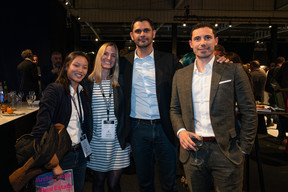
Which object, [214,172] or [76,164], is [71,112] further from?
[214,172]

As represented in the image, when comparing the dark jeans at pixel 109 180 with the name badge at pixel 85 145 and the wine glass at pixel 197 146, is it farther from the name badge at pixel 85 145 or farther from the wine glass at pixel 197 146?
the wine glass at pixel 197 146

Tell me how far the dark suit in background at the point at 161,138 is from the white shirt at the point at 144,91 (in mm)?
42

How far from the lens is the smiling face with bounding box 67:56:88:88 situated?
1.97 m

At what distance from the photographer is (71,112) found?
73.6 inches

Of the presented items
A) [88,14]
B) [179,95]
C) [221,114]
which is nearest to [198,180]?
[221,114]

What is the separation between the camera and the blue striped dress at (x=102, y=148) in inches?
81.0

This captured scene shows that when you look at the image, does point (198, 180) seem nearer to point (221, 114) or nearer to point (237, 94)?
point (221, 114)

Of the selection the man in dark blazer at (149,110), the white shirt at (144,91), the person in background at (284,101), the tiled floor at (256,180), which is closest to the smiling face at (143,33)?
the man in dark blazer at (149,110)

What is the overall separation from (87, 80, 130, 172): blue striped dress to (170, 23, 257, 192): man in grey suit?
61 centimetres

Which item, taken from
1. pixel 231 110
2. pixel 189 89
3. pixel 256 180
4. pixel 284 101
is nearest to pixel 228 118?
pixel 231 110

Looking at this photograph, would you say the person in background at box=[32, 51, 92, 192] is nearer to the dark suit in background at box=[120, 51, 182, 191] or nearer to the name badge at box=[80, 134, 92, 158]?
the name badge at box=[80, 134, 92, 158]

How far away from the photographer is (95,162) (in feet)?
6.81

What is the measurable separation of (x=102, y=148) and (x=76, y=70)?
0.68 m

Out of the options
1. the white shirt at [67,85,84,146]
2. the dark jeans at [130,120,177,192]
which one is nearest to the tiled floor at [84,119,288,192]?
the dark jeans at [130,120,177,192]
